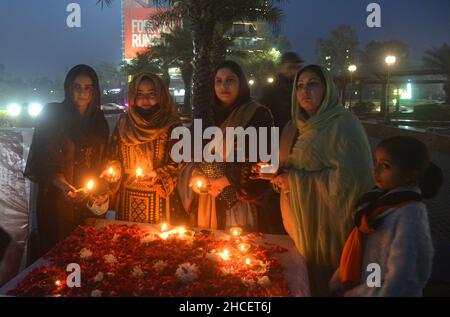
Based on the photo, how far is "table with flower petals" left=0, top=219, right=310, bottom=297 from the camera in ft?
6.69

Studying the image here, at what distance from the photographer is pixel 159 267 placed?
2.17m

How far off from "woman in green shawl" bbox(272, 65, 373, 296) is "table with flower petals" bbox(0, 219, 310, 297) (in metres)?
0.12

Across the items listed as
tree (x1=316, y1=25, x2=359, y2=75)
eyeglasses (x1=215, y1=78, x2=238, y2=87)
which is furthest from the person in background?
tree (x1=316, y1=25, x2=359, y2=75)

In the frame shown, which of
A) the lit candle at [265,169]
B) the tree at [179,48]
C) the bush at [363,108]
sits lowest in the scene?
the lit candle at [265,169]

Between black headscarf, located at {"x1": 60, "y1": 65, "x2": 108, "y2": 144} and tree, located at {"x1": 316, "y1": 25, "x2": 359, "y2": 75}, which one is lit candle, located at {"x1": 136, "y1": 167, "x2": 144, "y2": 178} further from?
tree, located at {"x1": 316, "y1": 25, "x2": 359, "y2": 75}

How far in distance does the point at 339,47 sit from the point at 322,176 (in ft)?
242

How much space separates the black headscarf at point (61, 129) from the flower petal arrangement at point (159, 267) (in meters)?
0.81

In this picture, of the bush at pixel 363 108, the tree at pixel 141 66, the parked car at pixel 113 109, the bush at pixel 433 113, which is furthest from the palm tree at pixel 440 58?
the parked car at pixel 113 109

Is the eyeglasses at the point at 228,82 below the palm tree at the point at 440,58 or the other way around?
below

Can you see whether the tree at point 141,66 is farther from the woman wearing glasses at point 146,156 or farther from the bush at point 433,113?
the woman wearing glasses at point 146,156

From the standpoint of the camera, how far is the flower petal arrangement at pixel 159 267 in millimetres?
1989
